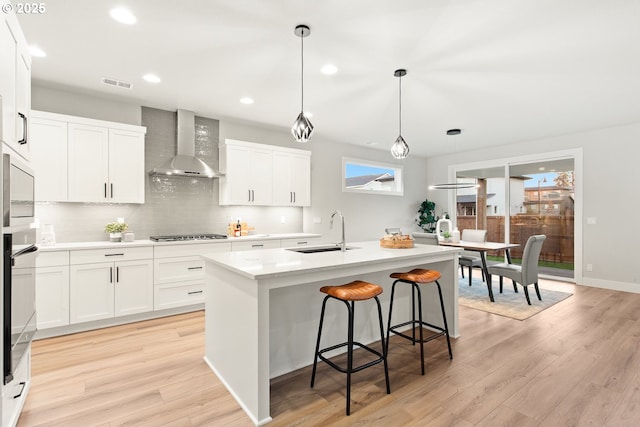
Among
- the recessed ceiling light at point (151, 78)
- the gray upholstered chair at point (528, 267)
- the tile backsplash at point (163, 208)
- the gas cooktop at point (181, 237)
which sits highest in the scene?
the recessed ceiling light at point (151, 78)

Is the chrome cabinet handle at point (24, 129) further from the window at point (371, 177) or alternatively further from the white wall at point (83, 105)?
the window at point (371, 177)

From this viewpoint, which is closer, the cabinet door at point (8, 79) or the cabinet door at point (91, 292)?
the cabinet door at point (8, 79)

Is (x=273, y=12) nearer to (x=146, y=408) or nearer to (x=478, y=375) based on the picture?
(x=146, y=408)

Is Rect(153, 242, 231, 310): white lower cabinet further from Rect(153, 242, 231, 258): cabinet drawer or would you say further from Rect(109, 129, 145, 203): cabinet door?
Rect(109, 129, 145, 203): cabinet door

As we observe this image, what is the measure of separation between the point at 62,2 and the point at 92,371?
2718 millimetres

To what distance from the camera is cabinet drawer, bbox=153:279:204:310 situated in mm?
3766

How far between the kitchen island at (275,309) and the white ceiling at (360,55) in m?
1.79

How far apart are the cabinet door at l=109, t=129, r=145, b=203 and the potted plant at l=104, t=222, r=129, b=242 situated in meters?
0.30

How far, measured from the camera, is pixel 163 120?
4344 mm

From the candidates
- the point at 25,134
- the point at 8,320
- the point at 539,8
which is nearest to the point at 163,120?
the point at 25,134

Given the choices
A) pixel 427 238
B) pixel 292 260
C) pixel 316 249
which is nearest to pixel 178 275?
pixel 316 249

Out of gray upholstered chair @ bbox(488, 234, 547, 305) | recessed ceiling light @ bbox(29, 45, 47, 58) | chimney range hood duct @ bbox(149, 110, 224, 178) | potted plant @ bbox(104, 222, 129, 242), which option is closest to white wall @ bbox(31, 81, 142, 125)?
chimney range hood duct @ bbox(149, 110, 224, 178)

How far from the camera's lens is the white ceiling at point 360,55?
2.29 metres

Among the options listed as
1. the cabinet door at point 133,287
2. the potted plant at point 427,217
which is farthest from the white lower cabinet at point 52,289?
the potted plant at point 427,217
